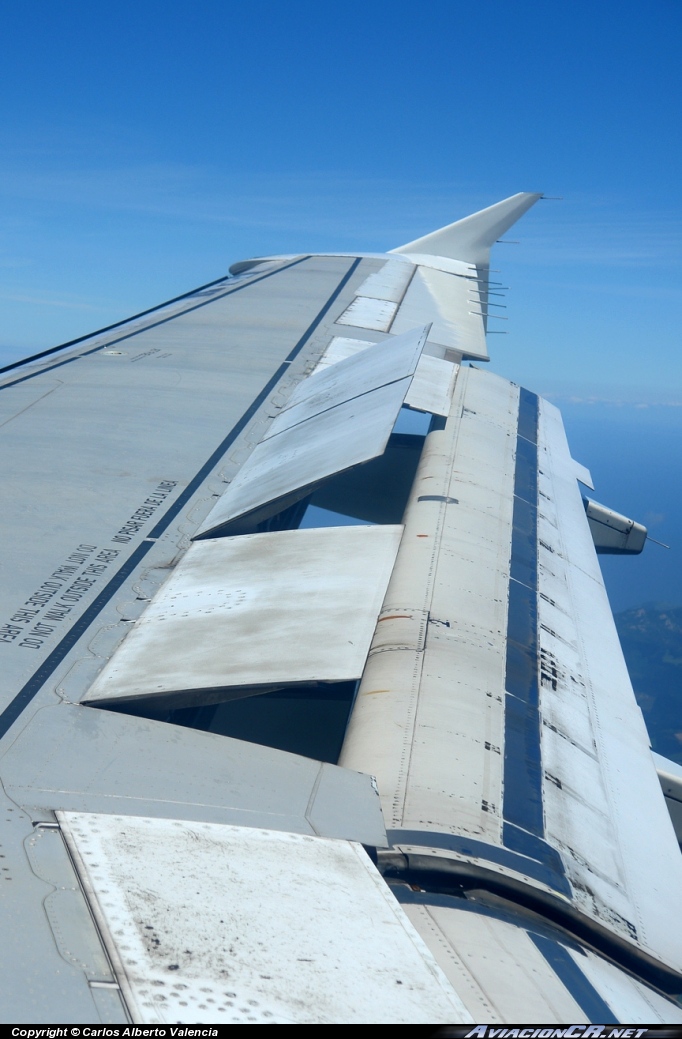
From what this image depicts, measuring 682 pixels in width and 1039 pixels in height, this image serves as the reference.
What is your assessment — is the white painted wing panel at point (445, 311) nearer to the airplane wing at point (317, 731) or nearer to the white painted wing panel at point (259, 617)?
the airplane wing at point (317, 731)

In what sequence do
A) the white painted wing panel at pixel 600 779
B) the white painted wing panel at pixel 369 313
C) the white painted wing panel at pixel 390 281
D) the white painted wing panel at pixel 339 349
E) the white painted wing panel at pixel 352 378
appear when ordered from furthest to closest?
1. the white painted wing panel at pixel 390 281
2. the white painted wing panel at pixel 369 313
3. the white painted wing panel at pixel 339 349
4. the white painted wing panel at pixel 352 378
5. the white painted wing panel at pixel 600 779

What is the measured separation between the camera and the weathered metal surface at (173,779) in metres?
4.10

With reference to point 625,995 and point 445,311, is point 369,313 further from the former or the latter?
point 625,995

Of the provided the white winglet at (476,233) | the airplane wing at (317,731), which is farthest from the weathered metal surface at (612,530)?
the white winglet at (476,233)

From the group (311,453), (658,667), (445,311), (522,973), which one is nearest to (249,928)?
(522,973)

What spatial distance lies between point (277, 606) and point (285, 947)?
3033 millimetres

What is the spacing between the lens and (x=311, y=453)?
26.9ft

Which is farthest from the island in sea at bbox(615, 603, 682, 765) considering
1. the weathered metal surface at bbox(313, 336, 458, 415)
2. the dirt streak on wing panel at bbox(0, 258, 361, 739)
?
the dirt streak on wing panel at bbox(0, 258, 361, 739)

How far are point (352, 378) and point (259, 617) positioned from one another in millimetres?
5450

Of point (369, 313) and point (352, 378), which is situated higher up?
point (369, 313)

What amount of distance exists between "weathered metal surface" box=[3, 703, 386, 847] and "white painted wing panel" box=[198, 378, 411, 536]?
9.58 feet

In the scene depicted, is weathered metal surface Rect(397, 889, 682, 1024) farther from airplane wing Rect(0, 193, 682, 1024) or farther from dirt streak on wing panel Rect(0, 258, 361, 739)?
→ dirt streak on wing panel Rect(0, 258, 361, 739)

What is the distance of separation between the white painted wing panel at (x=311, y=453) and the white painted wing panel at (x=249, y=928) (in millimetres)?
3815

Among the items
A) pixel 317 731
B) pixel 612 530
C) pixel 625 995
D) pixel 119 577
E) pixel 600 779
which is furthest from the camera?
pixel 612 530
